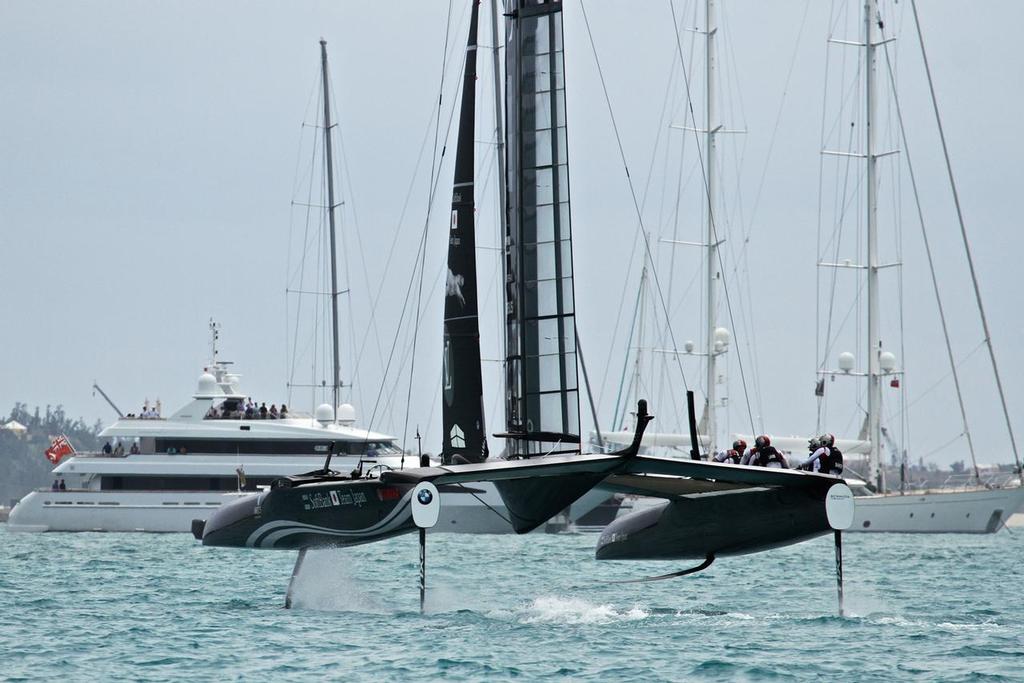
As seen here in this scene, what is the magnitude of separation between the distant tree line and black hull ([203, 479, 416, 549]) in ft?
334

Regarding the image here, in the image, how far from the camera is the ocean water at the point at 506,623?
→ 1310 centimetres

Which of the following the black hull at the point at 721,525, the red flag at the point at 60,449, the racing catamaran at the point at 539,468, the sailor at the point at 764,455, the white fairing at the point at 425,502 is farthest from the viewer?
the red flag at the point at 60,449

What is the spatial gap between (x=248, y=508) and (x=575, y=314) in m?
4.81

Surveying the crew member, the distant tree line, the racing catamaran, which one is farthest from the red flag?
the distant tree line

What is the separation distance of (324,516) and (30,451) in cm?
11481

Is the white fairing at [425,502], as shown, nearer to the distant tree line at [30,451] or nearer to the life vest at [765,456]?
the life vest at [765,456]

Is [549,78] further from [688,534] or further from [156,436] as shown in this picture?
[156,436]

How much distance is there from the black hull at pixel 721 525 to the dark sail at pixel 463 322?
87.2 inches

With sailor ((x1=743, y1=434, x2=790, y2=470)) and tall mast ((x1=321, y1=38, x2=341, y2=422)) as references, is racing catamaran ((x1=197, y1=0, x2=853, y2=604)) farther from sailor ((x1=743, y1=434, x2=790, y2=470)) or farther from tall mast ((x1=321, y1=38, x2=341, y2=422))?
tall mast ((x1=321, y1=38, x2=341, y2=422))

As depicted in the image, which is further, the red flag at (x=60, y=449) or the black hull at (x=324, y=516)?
the red flag at (x=60, y=449)

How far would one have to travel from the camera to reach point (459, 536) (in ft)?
155

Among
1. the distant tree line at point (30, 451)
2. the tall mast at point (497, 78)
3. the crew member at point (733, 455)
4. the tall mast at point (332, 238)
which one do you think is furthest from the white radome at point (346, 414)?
the distant tree line at point (30, 451)

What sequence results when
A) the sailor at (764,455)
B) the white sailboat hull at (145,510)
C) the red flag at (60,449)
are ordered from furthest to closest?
the red flag at (60,449), the white sailboat hull at (145,510), the sailor at (764,455)

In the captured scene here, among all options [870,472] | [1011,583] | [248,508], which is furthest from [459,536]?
[248,508]
